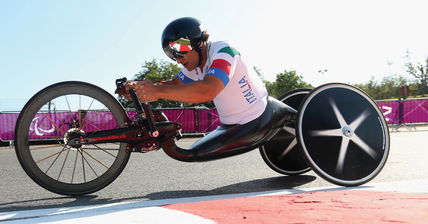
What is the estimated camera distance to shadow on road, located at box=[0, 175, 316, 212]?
2.62 metres

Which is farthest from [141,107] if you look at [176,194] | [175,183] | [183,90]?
[175,183]

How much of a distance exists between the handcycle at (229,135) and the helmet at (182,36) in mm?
478

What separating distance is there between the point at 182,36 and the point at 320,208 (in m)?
1.72

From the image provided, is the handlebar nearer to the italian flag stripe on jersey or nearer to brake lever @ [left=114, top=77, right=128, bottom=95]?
brake lever @ [left=114, top=77, right=128, bottom=95]

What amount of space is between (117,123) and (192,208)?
4.10ft

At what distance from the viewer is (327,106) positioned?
331 centimetres

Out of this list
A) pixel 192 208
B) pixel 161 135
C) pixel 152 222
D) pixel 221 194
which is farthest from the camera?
pixel 161 135

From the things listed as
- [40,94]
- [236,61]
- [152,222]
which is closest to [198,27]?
[236,61]

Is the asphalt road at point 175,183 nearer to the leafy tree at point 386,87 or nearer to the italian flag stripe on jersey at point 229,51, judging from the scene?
the italian flag stripe on jersey at point 229,51

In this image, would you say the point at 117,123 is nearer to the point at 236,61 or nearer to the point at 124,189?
the point at 124,189

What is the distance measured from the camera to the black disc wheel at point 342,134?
313cm

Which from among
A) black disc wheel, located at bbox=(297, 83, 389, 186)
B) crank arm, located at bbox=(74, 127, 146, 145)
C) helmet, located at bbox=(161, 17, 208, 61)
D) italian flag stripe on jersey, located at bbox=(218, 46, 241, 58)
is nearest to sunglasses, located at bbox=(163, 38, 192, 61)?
helmet, located at bbox=(161, 17, 208, 61)

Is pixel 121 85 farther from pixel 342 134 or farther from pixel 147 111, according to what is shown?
pixel 342 134

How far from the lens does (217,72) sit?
287 centimetres
